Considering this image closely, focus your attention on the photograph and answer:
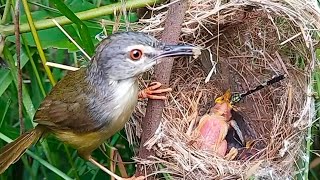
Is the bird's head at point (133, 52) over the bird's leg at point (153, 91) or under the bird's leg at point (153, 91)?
over

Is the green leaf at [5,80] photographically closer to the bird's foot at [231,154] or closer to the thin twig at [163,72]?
the thin twig at [163,72]

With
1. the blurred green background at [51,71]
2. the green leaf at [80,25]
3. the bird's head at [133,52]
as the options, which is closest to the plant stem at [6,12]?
the blurred green background at [51,71]

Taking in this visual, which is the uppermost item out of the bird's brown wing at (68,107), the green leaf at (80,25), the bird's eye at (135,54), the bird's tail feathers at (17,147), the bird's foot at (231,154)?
the green leaf at (80,25)

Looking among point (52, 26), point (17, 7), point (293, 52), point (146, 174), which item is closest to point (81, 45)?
point (52, 26)

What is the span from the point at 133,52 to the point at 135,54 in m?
0.01

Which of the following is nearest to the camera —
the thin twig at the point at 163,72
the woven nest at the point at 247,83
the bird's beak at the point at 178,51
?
the bird's beak at the point at 178,51

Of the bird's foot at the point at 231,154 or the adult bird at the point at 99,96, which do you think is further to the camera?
the bird's foot at the point at 231,154

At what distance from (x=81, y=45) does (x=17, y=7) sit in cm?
43

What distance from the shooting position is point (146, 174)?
11.0ft

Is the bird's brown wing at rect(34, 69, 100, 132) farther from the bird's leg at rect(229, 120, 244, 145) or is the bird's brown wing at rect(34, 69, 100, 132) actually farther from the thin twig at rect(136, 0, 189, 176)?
the bird's leg at rect(229, 120, 244, 145)

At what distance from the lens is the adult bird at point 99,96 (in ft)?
10.4

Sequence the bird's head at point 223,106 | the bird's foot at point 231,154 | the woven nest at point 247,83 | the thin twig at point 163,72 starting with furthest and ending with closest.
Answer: the bird's head at point 223,106
the bird's foot at point 231,154
the woven nest at point 247,83
the thin twig at point 163,72

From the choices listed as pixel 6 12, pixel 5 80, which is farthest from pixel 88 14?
pixel 5 80

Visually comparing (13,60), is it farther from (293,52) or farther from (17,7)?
(293,52)
